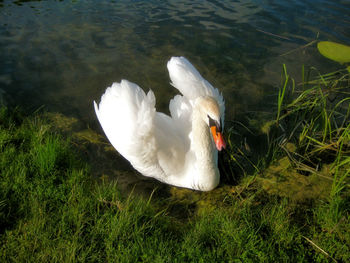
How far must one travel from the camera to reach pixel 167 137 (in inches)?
133

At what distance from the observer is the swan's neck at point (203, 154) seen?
3.11 m

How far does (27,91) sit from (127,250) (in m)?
3.79

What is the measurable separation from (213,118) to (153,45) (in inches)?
159

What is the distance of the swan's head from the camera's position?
2.67 meters

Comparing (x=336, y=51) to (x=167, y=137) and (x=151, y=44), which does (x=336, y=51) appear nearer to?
(x=167, y=137)

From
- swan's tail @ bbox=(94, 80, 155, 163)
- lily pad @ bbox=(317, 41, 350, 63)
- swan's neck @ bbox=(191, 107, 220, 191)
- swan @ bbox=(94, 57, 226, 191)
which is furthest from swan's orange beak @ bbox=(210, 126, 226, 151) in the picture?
lily pad @ bbox=(317, 41, 350, 63)

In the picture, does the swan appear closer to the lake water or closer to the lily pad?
the lake water

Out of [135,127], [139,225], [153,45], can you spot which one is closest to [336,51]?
→ [139,225]

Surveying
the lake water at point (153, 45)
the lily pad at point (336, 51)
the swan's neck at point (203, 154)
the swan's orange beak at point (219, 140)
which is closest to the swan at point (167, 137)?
the swan's neck at point (203, 154)

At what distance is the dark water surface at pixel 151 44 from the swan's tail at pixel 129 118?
3.67 feet

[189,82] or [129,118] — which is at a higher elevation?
[189,82]

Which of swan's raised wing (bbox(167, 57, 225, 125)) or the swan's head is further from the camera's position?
swan's raised wing (bbox(167, 57, 225, 125))

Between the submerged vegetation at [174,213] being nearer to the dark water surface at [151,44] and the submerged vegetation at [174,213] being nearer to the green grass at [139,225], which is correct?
the green grass at [139,225]

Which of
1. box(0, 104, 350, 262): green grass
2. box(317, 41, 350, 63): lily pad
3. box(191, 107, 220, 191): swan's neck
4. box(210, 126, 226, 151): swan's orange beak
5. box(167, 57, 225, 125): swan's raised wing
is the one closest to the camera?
box(317, 41, 350, 63): lily pad
